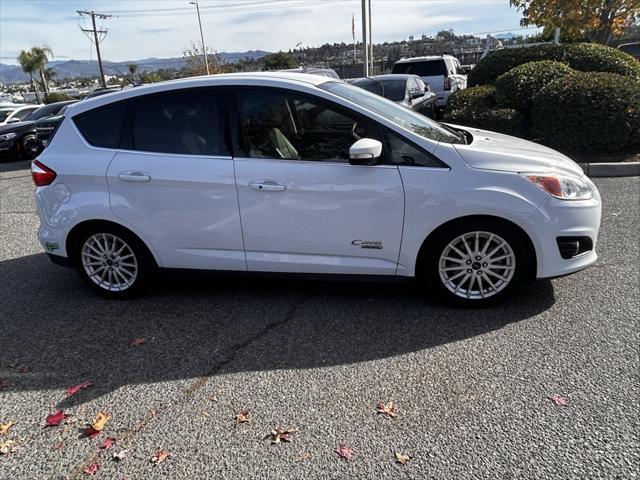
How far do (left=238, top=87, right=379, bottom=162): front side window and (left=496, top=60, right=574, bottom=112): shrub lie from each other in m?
6.92

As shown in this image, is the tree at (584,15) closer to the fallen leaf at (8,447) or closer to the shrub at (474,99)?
the shrub at (474,99)

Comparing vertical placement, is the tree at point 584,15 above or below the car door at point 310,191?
above

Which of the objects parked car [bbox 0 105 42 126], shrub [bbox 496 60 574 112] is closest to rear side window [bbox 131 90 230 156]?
shrub [bbox 496 60 574 112]

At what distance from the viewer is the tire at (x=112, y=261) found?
4324 mm

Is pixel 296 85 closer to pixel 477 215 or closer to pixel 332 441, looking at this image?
pixel 477 215

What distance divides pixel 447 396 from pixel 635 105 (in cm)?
775

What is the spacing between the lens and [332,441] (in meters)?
2.67

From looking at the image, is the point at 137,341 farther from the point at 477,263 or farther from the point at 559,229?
the point at 559,229

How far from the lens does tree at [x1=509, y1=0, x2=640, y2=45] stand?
12938mm

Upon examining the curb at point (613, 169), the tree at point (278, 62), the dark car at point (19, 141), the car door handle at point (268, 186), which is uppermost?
the tree at point (278, 62)

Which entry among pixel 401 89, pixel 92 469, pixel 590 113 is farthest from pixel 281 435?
pixel 401 89

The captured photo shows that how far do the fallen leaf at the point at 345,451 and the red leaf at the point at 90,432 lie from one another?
1.32 metres

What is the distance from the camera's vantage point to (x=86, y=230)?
4.36 metres

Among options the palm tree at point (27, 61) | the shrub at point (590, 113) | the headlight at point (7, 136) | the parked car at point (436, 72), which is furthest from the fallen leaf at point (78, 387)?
the palm tree at point (27, 61)
